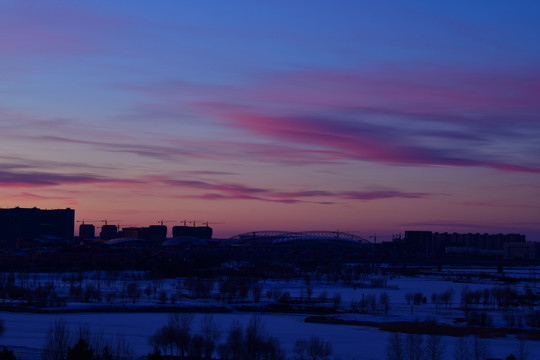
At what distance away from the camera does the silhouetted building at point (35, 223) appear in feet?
515

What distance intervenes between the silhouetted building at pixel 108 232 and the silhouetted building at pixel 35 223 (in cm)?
2407

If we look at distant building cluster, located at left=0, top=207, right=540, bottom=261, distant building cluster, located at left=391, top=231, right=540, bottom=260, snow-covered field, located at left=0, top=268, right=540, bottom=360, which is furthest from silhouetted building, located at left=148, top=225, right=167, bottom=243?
snow-covered field, located at left=0, top=268, right=540, bottom=360

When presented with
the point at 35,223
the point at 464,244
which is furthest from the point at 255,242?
the point at 464,244

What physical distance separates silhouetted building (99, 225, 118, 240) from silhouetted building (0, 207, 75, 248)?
24072 millimetres

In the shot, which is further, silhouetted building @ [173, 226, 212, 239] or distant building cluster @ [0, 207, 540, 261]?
silhouetted building @ [173, 226, 212, 239]

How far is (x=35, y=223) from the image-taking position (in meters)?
159

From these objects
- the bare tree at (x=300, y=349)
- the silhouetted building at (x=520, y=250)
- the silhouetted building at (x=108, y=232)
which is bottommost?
the bare tree at (x=300, y=349)

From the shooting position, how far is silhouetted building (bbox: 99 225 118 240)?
188875 millimetres

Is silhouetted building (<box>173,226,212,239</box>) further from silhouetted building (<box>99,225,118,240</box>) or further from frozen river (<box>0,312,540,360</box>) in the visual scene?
frozen river (<box>0,312,540,360</box>)

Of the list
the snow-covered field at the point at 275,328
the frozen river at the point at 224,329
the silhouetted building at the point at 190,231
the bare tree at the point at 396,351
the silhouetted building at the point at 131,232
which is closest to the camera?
the bare tree at the point at 396,351

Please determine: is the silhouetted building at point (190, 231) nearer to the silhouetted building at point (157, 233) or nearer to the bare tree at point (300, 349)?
the silhouetted building at point (157, 233)

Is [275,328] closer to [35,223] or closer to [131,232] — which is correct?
[35,223]

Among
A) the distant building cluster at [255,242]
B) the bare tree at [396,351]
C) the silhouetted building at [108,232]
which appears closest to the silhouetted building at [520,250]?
the distant building cluster at [255,242]

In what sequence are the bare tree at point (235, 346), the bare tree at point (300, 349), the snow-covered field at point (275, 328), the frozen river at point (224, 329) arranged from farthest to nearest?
the snow-covered field at point (275, 328), the frozen river at point (224, 329), the bare tree at point (300, 349), the bare tree at point (235, 346)
